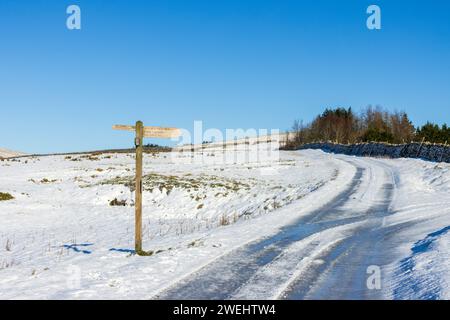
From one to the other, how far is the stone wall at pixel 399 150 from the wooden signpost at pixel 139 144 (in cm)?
3270

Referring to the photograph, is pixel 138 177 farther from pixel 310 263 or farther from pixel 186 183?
pixel 186 183

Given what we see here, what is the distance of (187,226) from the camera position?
20828 millimetres

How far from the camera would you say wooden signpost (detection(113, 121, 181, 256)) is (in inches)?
469

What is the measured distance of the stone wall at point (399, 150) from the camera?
134 feet

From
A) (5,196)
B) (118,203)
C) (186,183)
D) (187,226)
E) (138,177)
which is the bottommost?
(187,226)

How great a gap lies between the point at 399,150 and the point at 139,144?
44.8 metres

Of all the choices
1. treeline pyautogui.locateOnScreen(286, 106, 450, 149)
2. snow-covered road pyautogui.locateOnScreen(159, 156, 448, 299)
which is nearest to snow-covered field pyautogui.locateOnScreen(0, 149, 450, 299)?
snow-covered road pyautogui.locateOnScreen(159, 156, 448, 299)

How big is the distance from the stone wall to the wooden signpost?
32.7m

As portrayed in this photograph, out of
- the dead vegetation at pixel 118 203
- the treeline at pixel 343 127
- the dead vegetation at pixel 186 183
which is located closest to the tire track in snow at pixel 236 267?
the dead vegetation at pixel 186 183

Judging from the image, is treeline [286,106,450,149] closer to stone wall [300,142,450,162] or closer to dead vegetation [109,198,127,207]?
stone wall [300,142,450,162]

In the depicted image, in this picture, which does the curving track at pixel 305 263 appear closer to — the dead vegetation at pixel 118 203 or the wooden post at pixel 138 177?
the wooden post at pixel 138 177

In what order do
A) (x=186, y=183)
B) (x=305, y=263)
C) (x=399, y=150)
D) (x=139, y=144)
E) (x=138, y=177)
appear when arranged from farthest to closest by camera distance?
(x=399, y=150) → (x=186, y=183) → (x=139, y=144) → (x=138, y=177) → (x=305, y=263)

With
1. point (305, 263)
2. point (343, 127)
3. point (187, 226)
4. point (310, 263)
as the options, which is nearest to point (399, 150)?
point (187, 226)
